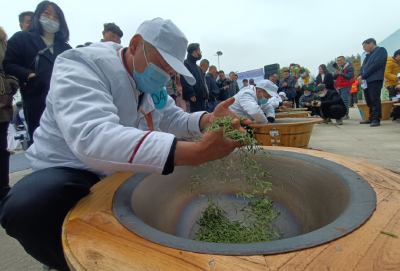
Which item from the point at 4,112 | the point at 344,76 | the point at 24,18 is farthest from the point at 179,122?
the point at 344,76

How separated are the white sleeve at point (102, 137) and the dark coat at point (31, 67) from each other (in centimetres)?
160

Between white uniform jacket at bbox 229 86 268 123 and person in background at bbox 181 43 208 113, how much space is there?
108 cm

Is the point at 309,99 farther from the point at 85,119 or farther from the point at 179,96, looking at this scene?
the point at 85,119

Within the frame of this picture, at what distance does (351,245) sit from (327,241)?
0.07m

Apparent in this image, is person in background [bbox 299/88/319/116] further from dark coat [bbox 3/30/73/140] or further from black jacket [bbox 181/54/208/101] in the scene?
dark coat [bbox 3/30/73/140]

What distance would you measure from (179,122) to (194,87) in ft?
11.0

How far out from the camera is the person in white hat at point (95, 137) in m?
0.98

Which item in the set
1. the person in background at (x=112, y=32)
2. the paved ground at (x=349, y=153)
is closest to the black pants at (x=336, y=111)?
the paved ground at (x=349, y=153)

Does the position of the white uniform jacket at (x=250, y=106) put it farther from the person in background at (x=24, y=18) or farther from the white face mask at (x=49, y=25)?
the person in background at (x=24, y=18)

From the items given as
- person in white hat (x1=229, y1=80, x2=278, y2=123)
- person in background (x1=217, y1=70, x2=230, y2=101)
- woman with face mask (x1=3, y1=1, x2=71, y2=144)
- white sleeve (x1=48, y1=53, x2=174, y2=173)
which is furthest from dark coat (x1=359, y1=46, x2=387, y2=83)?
white sleeve (x1=48, y1=53, x2=174, y2=173)

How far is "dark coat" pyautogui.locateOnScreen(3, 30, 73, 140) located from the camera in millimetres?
2346

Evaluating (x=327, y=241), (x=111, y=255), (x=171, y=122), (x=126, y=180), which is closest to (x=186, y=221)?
(x=126, y=180)

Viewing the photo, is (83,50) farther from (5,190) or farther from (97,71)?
(5,190)

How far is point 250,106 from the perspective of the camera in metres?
3.96
